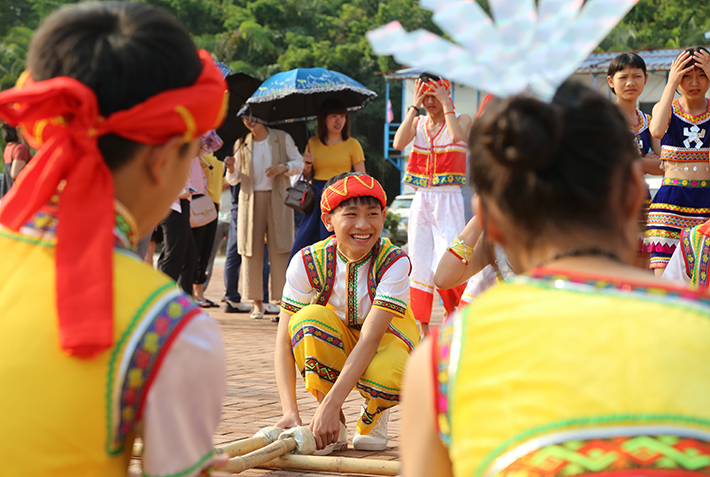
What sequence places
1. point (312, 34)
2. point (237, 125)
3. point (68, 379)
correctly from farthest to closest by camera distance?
1. point (312, 34)
2. point (237, 125)
3. point (68, 379)

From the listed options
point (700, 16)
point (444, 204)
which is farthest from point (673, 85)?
point (700, 16)

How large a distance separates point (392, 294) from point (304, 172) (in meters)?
4.24

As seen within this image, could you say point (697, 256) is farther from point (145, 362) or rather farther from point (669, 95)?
point (145, 362)

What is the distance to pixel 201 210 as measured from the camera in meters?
7.99

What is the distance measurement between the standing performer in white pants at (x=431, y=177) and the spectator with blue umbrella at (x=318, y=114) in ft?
2.58

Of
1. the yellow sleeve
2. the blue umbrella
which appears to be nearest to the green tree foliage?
the blue umbrella

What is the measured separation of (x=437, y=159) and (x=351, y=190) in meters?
3.09

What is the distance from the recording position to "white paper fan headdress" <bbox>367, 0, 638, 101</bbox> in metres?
1.38

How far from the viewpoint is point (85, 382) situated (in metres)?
1.27

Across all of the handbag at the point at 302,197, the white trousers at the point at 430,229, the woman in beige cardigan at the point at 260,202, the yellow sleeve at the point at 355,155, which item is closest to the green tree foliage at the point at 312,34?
the woman in beige cardigan at the point at 260,202

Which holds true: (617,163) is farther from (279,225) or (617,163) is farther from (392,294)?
(279,225)

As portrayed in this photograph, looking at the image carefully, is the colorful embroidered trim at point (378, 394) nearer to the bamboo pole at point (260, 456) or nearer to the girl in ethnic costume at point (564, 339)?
the bamboo pole at point (260, 456)

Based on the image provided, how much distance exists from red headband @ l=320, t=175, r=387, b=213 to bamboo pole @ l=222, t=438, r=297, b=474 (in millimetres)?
1198

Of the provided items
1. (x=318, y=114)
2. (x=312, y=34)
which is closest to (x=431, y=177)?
(x=318, y=114)
